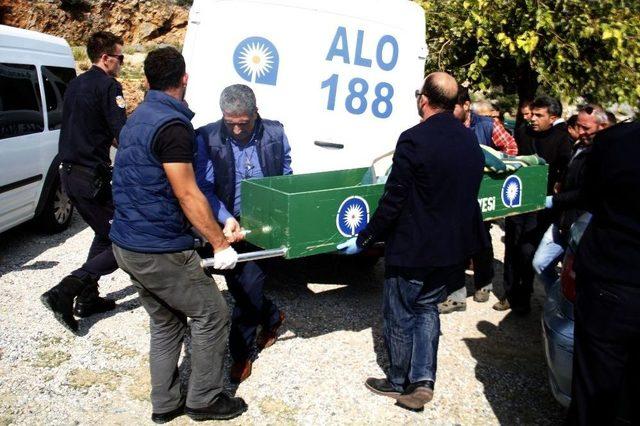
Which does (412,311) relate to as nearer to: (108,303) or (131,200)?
(131,200)

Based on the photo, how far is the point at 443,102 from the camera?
10.9 ft

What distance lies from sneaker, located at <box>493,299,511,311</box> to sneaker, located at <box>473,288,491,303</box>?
0.40ft

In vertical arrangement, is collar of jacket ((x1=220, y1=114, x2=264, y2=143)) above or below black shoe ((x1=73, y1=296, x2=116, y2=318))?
above

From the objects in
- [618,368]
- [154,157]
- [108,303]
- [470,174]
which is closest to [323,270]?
[108,303]

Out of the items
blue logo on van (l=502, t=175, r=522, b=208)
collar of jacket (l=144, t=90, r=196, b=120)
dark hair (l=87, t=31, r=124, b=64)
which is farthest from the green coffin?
dark hair (l=87, t=31, r=124, b=64)

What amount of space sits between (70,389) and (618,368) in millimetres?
3025

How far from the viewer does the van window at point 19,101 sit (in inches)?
223

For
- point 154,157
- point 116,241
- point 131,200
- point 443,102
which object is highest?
point 443,102

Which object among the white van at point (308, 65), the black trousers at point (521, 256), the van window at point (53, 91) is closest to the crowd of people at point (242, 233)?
the black trousers at point (521, 256)

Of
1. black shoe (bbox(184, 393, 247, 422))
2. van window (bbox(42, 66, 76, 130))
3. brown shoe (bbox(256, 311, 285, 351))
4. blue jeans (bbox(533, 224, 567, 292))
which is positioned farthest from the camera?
van window (bbox(42, 66, 76, 130))

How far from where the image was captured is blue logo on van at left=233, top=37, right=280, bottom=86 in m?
4.80

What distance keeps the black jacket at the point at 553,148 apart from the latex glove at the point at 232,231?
9.80 ft

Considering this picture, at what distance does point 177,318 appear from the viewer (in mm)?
3324

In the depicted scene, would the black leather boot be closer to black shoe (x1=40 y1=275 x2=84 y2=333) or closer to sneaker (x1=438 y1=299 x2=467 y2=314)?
black shoe (x1=40 y1=275 x2=84 y2=333)
